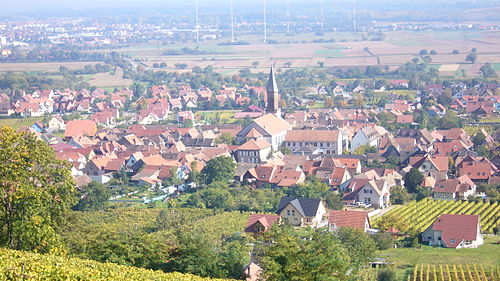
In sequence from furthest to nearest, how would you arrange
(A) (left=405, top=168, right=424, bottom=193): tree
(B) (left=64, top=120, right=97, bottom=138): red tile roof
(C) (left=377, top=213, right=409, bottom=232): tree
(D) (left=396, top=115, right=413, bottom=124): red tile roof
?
(D) (left=396, top=115, right=413, bottom=124): red tile roof → (B) (left=64, top=120, right=97, bottom=138): red tile roof → (A) (left=405, top=168, right=424, bottom=193): tree → (C) (left=377, top=213, right=409, bottom=232): tree

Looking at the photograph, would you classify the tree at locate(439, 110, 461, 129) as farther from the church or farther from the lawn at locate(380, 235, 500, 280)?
the lawn at locate(380, 235, 500, 280)

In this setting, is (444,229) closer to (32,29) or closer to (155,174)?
(155,174)

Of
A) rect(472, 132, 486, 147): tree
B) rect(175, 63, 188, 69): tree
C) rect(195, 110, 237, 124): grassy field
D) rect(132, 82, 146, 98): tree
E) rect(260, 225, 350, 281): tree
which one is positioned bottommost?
rect(175, 63, 188, 69): tree

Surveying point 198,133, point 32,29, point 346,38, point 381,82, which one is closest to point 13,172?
point 198,133

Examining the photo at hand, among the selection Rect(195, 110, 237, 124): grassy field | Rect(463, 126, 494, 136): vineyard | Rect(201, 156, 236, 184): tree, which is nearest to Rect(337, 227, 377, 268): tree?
Rect(201, 156, 236, 184): tree

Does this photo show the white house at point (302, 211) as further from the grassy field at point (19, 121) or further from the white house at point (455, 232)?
the grassy field at point (19, 121)

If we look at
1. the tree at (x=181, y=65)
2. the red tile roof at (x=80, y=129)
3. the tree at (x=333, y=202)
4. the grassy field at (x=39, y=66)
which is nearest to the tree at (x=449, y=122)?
the tree at (x=333, y=202)

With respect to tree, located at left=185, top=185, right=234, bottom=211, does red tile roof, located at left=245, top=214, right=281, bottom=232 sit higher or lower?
higher
